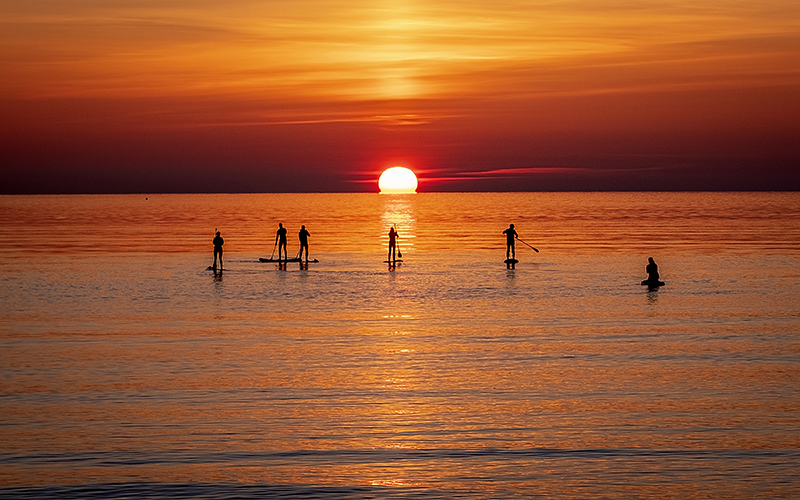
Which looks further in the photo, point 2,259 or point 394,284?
point 2,259

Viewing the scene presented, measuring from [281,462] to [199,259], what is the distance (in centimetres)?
4156

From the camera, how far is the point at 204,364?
20.0 meters

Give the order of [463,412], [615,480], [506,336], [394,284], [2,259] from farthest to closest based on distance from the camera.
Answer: [2,259]
[394,284]
[506,336]
[463,412]
[615,480]

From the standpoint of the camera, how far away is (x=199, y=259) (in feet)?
174

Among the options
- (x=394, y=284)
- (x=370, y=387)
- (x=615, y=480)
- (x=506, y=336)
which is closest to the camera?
(x=615, y=480)

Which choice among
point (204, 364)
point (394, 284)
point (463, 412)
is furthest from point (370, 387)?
point (394, 284)

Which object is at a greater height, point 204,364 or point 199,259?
point 199,259

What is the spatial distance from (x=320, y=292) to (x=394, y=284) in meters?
3.98

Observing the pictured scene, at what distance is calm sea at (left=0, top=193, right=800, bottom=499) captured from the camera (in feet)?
39.8

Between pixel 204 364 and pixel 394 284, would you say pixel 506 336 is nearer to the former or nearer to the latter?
pixel 204 364

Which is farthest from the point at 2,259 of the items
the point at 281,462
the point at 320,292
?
the point at 281,462

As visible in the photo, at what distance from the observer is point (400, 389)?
56.6 feet

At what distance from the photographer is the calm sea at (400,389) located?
12133 millimetres

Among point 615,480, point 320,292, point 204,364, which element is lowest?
point 615,480
